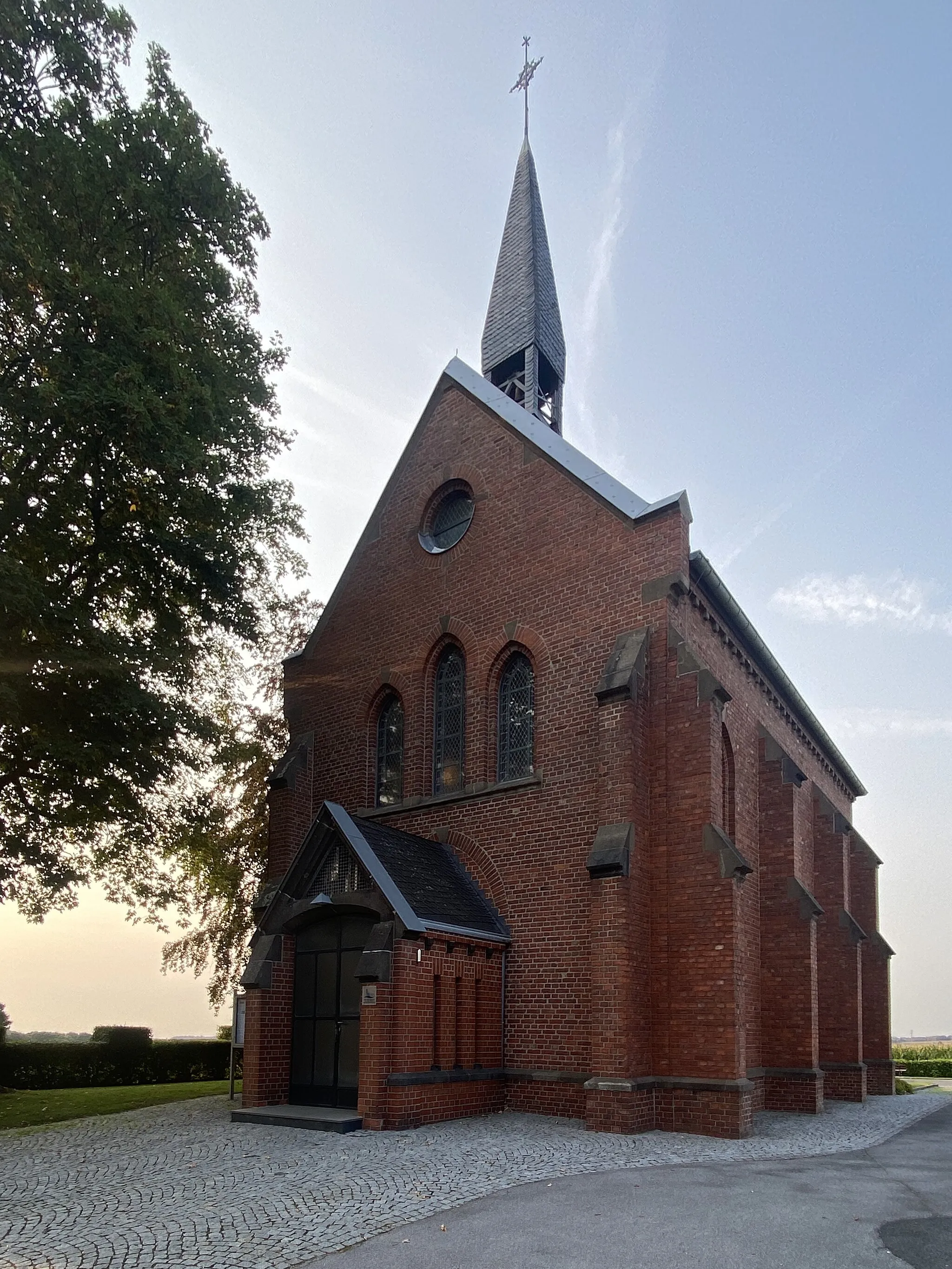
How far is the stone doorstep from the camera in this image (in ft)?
40.1

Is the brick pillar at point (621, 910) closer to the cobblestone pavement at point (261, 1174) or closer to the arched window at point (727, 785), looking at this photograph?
the cobblestone pavement at point (261, 1174)

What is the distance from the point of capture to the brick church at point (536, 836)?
1315cm

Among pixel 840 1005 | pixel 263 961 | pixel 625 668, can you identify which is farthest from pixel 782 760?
pixel 263 961

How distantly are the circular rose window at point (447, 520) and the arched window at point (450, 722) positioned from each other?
7.02 ft

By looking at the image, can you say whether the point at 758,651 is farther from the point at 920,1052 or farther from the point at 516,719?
the point at 920,1052

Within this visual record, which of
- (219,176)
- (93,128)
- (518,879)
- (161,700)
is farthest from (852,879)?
(93,128)

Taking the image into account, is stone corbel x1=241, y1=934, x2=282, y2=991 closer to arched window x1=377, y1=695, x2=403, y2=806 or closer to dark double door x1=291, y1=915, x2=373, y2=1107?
dark double door x1=291, y1=915, x2=373, y2=1107

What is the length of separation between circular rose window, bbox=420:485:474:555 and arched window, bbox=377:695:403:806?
3036 mm

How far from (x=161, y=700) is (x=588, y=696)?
663cm

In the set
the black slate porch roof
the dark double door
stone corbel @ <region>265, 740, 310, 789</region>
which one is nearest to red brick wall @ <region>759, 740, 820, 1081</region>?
the black slate porch roof

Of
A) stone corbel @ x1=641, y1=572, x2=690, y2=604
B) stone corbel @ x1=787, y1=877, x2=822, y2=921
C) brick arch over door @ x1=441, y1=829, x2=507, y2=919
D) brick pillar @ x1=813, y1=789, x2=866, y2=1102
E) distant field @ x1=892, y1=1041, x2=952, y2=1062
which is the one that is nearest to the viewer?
stone corbel @ x1=641, y1=572, x2=690, y2=604

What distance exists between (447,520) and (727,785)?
7.13 m

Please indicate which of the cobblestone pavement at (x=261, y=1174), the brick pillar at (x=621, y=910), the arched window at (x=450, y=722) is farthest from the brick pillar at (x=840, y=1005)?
the arched window at (x=450, y=722)

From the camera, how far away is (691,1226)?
7.82 m
